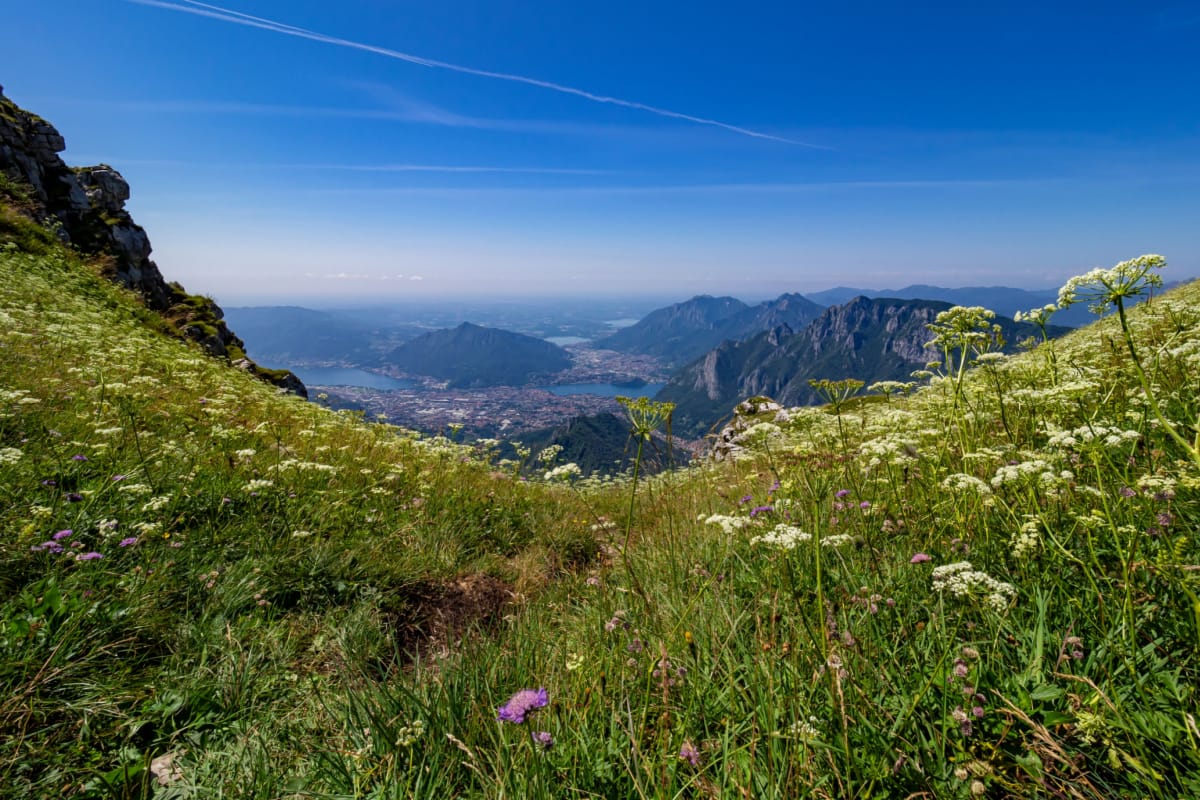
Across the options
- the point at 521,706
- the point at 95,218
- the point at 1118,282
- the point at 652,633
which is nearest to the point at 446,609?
the point at 652,633

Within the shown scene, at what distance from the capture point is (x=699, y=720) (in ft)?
7.63

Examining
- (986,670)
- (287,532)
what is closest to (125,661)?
(287,532)

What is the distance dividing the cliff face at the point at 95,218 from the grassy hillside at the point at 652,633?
67.2ft

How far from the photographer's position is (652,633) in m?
2.84

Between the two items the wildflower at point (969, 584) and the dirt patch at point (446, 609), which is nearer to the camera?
the wildflower at point (969, 584)

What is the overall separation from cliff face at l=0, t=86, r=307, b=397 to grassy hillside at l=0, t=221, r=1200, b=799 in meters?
20.5

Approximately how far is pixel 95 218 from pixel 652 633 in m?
39.6

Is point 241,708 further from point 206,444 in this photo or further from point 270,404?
point 270,404

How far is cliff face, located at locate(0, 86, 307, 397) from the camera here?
22875mm

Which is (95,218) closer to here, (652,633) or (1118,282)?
(652,633)

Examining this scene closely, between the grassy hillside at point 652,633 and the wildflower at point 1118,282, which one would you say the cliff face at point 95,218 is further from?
the wildflower at point 1118,282

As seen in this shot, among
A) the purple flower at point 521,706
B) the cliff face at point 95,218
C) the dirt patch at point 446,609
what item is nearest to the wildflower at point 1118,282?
the purple flower at point 521,706

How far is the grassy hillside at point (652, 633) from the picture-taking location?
1938 millimetres

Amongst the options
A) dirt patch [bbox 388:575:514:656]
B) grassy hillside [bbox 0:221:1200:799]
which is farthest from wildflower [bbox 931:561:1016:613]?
dirt patch [bbox 388:575:514:656]
